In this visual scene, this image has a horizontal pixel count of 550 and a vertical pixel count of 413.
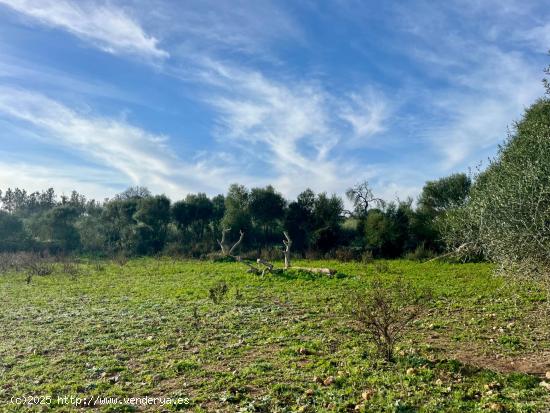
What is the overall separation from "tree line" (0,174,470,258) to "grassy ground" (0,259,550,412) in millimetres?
19733

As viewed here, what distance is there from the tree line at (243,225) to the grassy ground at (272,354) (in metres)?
19.7

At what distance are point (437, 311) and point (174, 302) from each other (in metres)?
9.05

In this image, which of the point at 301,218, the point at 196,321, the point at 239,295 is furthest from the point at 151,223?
the point at 196,321

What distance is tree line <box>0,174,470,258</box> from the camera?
118 feet

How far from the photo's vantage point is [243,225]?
43406 mm

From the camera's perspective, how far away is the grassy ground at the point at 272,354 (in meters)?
6.26

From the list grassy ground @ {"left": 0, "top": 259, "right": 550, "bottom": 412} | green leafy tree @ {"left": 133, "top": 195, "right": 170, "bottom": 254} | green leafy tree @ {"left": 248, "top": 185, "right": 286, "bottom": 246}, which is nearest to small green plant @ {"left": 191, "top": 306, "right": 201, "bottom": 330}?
grassy ground @ {"left": 0, "top": 259, "right": 550, "bottom": 412}

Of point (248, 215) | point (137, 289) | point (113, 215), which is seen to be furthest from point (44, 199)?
point (137, 289)

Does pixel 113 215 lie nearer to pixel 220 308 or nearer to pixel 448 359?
pixel 220 308

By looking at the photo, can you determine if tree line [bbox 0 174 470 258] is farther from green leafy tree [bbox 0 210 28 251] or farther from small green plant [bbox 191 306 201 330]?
small green plant [bbox 191 306 201 330]

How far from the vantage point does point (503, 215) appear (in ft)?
26.8

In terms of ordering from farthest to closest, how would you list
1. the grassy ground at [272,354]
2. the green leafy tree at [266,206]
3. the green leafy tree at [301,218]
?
the green leafy tree at [266,206] → the green leafy tree at [301,218] → the grassy ground at [272,354]

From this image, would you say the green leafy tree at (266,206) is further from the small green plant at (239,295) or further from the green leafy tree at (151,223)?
the small green plant at (239,295)

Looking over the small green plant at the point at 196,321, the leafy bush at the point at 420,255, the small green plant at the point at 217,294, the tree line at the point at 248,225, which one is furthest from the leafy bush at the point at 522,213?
the leafy bush at the point at 420,255
